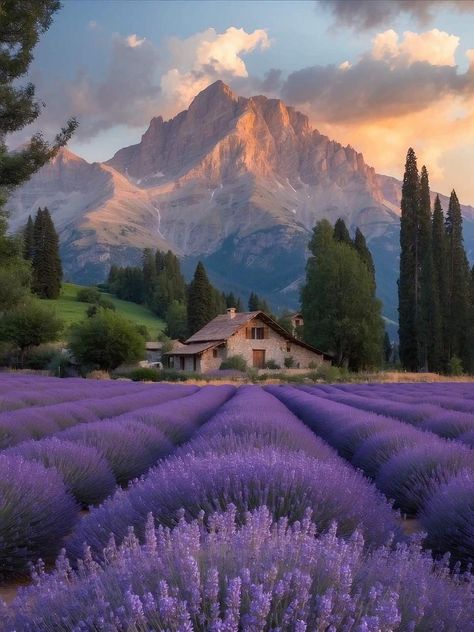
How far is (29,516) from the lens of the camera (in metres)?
4.16

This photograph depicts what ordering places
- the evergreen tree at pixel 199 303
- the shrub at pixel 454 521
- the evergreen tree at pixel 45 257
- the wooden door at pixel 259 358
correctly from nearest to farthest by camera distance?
the shrub at pixel 454 521
the wooden door at pixel 259 358
the evergreen tree at pixel 199 303
the evergreen tree at pixel 45 257

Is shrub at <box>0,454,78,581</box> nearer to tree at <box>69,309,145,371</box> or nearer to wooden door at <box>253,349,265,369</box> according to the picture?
tree at <box>69,309,145,371</box>

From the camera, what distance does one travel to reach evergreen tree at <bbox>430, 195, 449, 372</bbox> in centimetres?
4553

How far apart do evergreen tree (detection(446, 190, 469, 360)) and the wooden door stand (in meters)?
14.4

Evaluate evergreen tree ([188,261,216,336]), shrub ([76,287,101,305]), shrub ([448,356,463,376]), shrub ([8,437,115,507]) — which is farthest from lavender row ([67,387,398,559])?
shrub ([76,287,101,305])

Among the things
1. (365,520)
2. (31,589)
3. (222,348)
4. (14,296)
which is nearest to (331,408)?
(365,520)

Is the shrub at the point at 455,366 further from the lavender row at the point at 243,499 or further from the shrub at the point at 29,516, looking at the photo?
the lavender row at the point at 243,499

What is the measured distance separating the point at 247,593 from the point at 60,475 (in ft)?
12.8

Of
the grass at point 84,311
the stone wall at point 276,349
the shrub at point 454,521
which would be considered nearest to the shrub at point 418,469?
the shrub at point 454,521

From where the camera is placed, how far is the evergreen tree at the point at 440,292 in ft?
149

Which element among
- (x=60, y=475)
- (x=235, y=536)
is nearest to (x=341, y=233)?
(x=60, y=475)

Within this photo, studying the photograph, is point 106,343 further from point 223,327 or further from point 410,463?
point 410,463

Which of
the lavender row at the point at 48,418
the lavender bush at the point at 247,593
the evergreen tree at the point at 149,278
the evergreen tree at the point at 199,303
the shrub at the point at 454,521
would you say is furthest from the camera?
the evergreen tree at the point at 149,278

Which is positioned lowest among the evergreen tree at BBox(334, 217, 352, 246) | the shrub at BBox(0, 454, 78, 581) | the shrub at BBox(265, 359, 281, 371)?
the shrub at BBox(0, 454, 78, 581)
